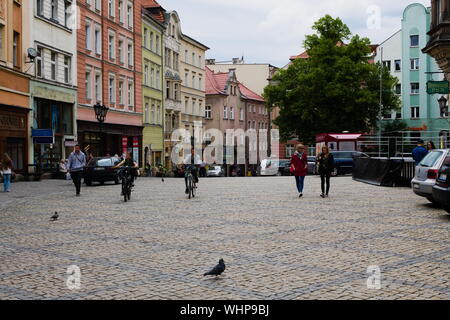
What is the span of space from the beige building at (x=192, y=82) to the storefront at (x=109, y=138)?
1645 centimetres

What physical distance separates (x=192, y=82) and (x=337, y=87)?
22.7 meters

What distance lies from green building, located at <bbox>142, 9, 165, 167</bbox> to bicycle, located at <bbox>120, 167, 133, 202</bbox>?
37543 mm

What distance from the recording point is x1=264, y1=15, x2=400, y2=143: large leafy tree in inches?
2345

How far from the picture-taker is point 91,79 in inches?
1868

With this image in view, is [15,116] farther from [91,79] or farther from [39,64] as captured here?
[91,79]

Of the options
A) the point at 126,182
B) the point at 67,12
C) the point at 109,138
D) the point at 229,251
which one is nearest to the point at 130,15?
the point at 109,138

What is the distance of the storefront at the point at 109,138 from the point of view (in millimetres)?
45469

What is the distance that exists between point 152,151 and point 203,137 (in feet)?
60.3

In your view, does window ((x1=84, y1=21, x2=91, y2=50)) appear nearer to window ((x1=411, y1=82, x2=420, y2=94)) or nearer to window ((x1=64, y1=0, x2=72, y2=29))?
window ((x1=64, y1=0, x2=72, y2=29))

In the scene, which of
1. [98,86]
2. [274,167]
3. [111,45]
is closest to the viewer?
[98,86]

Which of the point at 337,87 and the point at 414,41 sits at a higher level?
the point at 414,41

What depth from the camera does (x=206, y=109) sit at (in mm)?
85250

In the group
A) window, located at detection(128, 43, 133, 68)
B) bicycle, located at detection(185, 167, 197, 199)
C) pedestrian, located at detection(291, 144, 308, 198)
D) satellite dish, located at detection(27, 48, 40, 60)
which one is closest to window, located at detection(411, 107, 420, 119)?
window, located at detection(128, 43, 133, 68)

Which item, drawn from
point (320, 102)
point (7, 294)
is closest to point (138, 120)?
point (320, 102)
